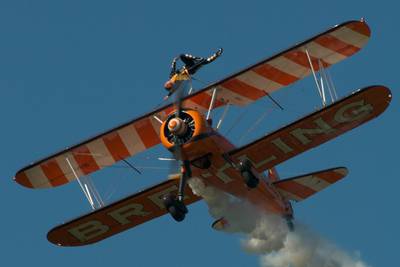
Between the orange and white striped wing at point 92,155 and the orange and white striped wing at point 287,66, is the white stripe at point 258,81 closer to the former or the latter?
the orange and white striped wing at point 287,66

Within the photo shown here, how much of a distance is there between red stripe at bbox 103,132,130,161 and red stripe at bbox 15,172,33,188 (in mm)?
1974

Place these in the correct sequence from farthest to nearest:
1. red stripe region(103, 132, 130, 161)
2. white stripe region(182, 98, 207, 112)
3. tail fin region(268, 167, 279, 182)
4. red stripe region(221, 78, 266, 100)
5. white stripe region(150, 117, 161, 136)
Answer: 1. tail fin region(268, 167, 279, 182)
2. red stripe region(103, 132, 130, 161)
3. white stripe region(150, 117, 161, 136)
4. white stripe region(182, 98, 207, 112)
5. red stripe region(221, 78, 266, 100)

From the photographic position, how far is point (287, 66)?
97.8 feet

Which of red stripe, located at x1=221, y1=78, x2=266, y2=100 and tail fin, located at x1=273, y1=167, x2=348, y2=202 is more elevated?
red stripe, located at x1=221, y1=78, x2=266, y2=100

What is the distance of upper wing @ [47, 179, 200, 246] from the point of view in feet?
97.5

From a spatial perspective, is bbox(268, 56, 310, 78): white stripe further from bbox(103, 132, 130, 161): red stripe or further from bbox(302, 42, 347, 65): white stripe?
bbox(103, 132, 130, 161): red stripe

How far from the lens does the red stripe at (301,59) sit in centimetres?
2944

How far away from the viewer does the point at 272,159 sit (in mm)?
28688

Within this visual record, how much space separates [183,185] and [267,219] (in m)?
3.17

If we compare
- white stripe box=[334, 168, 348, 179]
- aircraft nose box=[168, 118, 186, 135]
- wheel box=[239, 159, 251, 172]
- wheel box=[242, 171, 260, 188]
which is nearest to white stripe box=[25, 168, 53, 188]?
aircraft nose box=[168, 118, 186, 135]

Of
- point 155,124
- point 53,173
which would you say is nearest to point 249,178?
point 155,124

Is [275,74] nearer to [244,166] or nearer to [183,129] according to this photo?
[244,166]

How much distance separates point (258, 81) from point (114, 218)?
437 cm

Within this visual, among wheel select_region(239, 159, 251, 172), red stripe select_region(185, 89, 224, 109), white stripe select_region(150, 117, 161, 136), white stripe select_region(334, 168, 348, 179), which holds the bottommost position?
white stripe select_region(334, 168, 348, 179)
